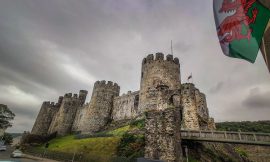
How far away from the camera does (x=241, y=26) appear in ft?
17.7

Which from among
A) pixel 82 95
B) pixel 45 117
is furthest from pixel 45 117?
pixel 82 95

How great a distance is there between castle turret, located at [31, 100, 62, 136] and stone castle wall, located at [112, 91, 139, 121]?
2470 cm

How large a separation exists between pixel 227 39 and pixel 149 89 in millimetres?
21047

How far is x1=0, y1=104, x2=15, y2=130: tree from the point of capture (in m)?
50.7

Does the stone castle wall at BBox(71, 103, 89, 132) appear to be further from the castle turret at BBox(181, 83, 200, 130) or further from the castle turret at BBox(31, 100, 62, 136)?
the castle turret at BBox(181, 83, 200, 130)

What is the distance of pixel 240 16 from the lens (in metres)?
5.52

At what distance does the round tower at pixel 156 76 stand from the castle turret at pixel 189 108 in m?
3.28

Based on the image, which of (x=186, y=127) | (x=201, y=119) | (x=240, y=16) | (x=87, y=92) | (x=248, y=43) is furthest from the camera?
(x=87, y=92)

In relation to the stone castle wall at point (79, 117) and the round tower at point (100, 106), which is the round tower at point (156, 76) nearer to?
the round tower at point (100, 106)

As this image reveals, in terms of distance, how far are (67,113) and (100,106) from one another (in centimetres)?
1330

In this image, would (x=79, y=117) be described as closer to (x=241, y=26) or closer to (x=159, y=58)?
(x=159, y=58)

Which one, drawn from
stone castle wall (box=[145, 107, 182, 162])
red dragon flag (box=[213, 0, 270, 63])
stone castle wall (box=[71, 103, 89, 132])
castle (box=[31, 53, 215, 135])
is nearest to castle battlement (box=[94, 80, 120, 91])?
castle (box=[31, 53, 215, 135])

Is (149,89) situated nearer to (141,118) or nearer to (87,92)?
(141,118)

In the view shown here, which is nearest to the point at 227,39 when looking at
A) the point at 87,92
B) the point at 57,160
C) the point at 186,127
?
the point at 186,127
